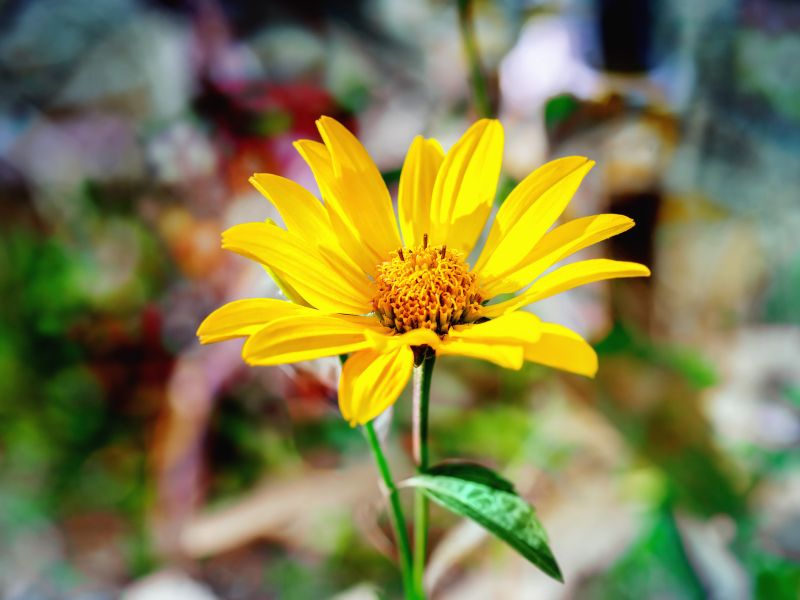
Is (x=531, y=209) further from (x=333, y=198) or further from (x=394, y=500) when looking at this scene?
(x=394, y=500)

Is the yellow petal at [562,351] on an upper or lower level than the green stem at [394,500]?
upper

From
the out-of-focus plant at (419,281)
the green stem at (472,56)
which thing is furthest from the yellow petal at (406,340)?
the green stem at (472,56)

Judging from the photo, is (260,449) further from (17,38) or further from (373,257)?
(17,38)

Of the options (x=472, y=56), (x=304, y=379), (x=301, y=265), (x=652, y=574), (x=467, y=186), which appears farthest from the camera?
(x=472, y=56)

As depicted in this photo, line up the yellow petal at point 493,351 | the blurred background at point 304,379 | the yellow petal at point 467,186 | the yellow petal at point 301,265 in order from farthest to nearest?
the blurred background at point 304,379 < the yellow petal at point 467,186 < the yellow petal at point 301,265 < the yellow petal at point 493,351

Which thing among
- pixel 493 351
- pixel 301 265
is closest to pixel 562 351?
pixel 493 351

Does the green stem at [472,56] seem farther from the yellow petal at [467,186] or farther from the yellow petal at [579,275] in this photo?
the yellow petal at [579,275]

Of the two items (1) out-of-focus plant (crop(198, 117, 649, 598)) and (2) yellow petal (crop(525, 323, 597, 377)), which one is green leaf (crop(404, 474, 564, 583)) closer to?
(1) out-of-focus plant (crop(198, 117, 649, 598))

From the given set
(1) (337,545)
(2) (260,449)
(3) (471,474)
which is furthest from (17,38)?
(3) (471,474)
